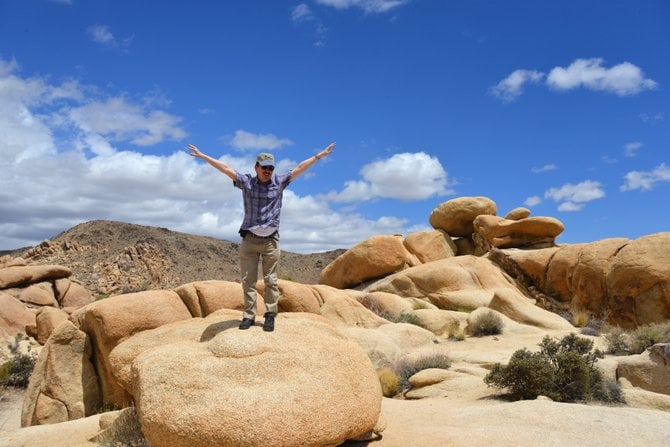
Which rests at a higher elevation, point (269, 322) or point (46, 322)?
point (269, 322)

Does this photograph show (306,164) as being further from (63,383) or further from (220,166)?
(63,383)

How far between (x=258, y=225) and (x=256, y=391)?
2.56m

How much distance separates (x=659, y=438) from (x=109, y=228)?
65.0m

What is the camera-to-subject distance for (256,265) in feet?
27.5

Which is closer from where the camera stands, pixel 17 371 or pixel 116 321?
pixel 116 321

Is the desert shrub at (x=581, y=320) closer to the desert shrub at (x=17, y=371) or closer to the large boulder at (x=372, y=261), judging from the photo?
the large boulder at (x=372, y=261)

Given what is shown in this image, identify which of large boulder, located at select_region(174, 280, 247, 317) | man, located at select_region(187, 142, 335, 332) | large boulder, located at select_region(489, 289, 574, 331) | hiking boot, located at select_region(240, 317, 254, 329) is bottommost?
large boulder, located at select_region(489, 289, 574, 331)

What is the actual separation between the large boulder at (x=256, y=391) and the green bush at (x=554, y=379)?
15.2 ft

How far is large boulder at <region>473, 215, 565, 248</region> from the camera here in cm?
Result: 3222

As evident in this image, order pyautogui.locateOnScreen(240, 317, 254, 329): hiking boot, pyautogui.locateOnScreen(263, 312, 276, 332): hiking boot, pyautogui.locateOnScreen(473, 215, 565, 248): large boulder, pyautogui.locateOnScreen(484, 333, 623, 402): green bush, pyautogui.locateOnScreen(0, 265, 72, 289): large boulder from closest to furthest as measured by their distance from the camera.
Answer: pyautogui.locateOnScreen(263, 312, 276, 332): hiking boot, pyautogui.locateOnScreen(240, 317, 254, 329): hiking boot, pyautogui.locateOnScreen(484, 333, 623, 402): green bush, pyautogui.locateOnScreen(0, 265, 72, 289): large boulder, pyautogui.locateOnScreen(473, 215, 565, 248): large boulder

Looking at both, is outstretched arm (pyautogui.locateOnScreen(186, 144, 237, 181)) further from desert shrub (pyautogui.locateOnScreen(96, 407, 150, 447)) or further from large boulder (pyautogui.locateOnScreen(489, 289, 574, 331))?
large boulder (pyautogui.locateOnScreen(489, 289, 574, 331))

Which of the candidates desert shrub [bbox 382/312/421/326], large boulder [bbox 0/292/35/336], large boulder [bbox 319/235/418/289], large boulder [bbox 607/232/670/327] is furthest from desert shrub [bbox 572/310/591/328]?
large boulder [bbox 0/292/35/336]

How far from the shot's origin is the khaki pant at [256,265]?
8125 millimetres

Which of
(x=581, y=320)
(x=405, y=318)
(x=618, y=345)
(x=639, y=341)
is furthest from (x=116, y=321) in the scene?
(x=581, y=320)
